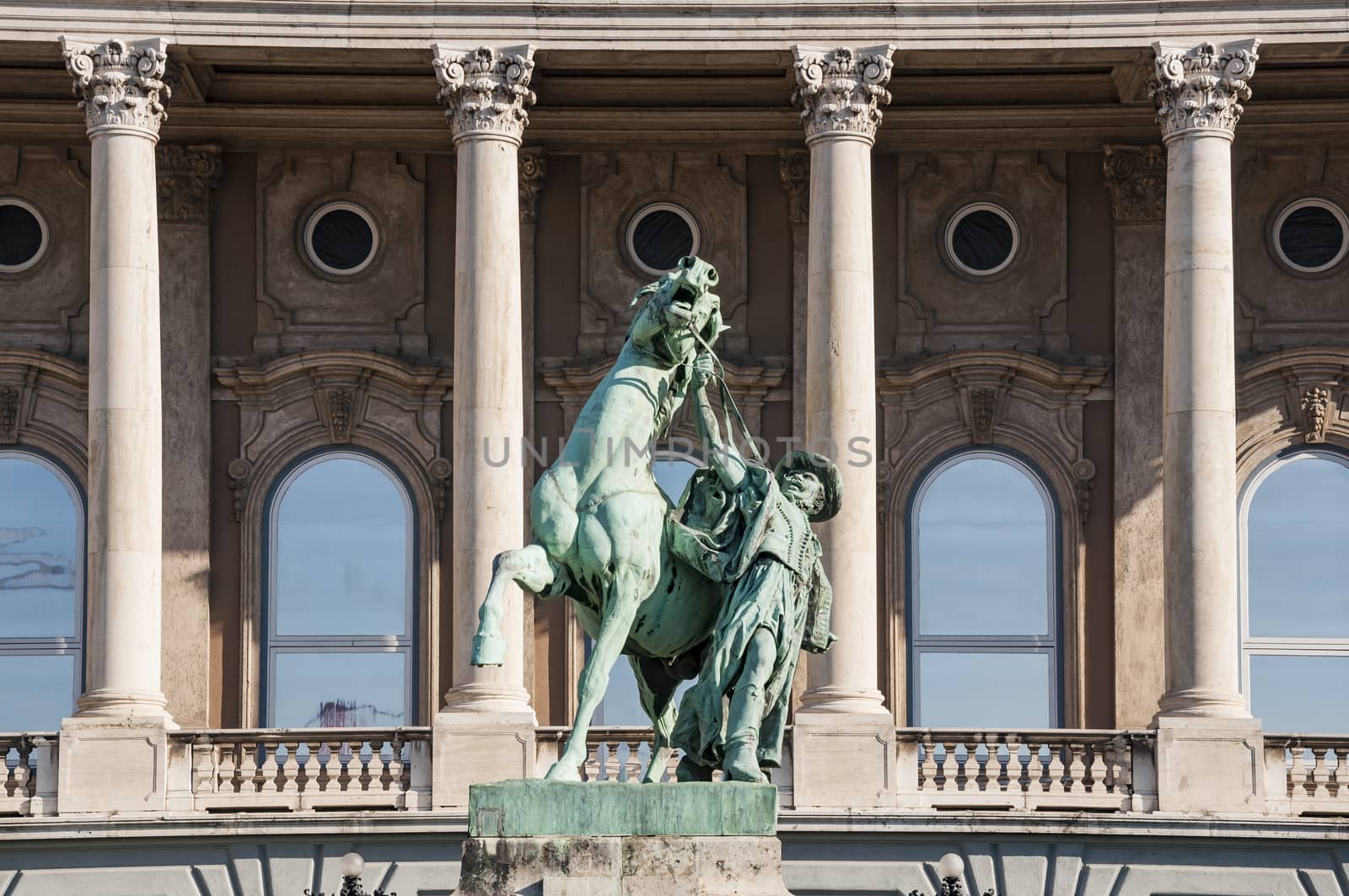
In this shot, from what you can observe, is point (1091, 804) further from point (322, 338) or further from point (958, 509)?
point (322, 338)

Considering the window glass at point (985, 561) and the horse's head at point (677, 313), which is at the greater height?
the window glass at point (985, 561)

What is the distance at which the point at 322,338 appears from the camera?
38156 millimetres

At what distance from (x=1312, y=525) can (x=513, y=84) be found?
11.8 m

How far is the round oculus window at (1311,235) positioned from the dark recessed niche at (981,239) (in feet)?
11.3

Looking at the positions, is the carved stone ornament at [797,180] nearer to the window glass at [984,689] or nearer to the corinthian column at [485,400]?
the corinthian column at [485,400]

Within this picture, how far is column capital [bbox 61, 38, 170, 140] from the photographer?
33.3 metres

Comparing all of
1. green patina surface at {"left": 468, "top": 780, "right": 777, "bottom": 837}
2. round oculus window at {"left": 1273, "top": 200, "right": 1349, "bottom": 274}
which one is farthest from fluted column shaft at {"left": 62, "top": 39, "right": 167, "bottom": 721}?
green patina surface at {"left": 468, "top": 780, "right": 777, "bottom": 837}

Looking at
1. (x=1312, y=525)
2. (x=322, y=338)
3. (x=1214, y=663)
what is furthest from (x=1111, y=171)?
(x=322, y=338)

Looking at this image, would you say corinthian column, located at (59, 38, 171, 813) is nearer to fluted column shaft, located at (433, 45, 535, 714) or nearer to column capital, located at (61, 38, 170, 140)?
column capital, located at (61, 38, 170, 140)

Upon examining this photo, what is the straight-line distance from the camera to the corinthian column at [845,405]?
32344 mm

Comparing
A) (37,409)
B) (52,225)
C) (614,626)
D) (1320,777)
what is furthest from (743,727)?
(52,225)

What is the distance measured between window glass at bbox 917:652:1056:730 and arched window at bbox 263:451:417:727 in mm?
6575

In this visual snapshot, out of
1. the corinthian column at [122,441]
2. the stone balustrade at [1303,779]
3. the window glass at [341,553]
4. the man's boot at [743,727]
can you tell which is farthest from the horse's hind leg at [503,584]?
the window glass at [341,553]

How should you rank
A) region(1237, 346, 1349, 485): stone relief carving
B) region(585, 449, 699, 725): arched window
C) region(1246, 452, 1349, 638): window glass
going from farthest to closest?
region(1237, 346, 1349, 485): stone relief carving
region(1246, 452, 1349, 638): window glass
region(585, 449, 699, 725): arched window
